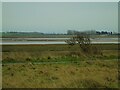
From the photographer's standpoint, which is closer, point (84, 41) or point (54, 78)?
point (54, 78)

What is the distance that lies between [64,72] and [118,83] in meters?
4.15

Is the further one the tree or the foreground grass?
the tree

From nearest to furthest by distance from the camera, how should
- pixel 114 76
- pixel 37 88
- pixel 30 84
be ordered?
1. pixel 37 88
2. pixel 30 84
3. pixel 114 76

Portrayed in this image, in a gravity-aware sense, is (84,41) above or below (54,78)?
above

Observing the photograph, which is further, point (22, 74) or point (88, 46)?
point (88, 46)

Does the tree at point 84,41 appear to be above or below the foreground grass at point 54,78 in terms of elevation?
above

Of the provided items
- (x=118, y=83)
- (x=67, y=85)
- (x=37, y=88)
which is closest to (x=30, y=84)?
(x=37, y=88)

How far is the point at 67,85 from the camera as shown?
13.1m

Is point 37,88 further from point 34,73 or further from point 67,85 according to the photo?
point 34,73

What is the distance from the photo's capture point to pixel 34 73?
16688mm

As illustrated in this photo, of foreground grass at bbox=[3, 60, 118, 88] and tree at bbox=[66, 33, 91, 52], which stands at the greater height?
tree at bbox=[66, 33, 91, 52]

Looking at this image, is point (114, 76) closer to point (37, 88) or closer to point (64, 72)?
point (64, 72)

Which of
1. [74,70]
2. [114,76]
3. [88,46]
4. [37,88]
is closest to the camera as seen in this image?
[37,88]

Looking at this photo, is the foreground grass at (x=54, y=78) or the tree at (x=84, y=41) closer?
the foreground grass at (x=54, y=78)
